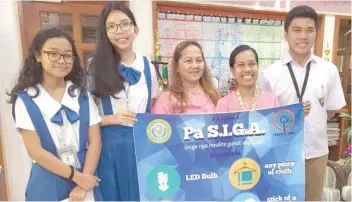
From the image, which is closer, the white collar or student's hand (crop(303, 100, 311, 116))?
the white collar

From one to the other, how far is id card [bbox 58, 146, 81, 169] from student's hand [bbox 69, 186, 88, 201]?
0.35ft

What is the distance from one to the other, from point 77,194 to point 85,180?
0.24ft

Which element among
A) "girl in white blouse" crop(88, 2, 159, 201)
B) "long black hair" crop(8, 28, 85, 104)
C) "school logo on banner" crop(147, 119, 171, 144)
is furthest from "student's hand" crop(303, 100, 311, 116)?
"long black hair" crop(8, 28, 85, 104)

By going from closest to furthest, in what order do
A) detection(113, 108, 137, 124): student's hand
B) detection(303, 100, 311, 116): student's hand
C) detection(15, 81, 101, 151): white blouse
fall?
detection(15, 81, 101, 151): white blouse
detection(113, 108, 137, 124): student's hand
detection(303, 100, 311, 116): student's hand

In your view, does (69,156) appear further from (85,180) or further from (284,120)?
(284,120)

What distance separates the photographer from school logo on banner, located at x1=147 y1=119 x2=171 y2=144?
1333mm

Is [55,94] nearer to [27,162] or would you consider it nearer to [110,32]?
[110,32]

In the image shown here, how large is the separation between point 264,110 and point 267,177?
35cm

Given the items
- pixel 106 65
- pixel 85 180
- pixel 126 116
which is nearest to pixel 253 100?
pixel 126 116

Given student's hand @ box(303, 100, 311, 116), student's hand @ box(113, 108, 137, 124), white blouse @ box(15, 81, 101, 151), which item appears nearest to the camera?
white blouse @ box(15, 81, 101, 151)

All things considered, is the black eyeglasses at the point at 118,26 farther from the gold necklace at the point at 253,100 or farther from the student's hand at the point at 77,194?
the student's hand at the point at 77,194

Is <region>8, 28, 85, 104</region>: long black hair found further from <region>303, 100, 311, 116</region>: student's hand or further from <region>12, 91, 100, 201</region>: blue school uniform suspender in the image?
<region>303, 100, 311, 116</region>: student's hand

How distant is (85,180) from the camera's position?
1323 millimetres

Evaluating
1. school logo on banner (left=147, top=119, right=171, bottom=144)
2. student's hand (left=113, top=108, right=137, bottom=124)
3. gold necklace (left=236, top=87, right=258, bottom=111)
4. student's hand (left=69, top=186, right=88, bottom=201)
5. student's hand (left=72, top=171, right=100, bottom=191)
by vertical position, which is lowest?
student's hand (left=69, top=186, right=88, bottom=201)
